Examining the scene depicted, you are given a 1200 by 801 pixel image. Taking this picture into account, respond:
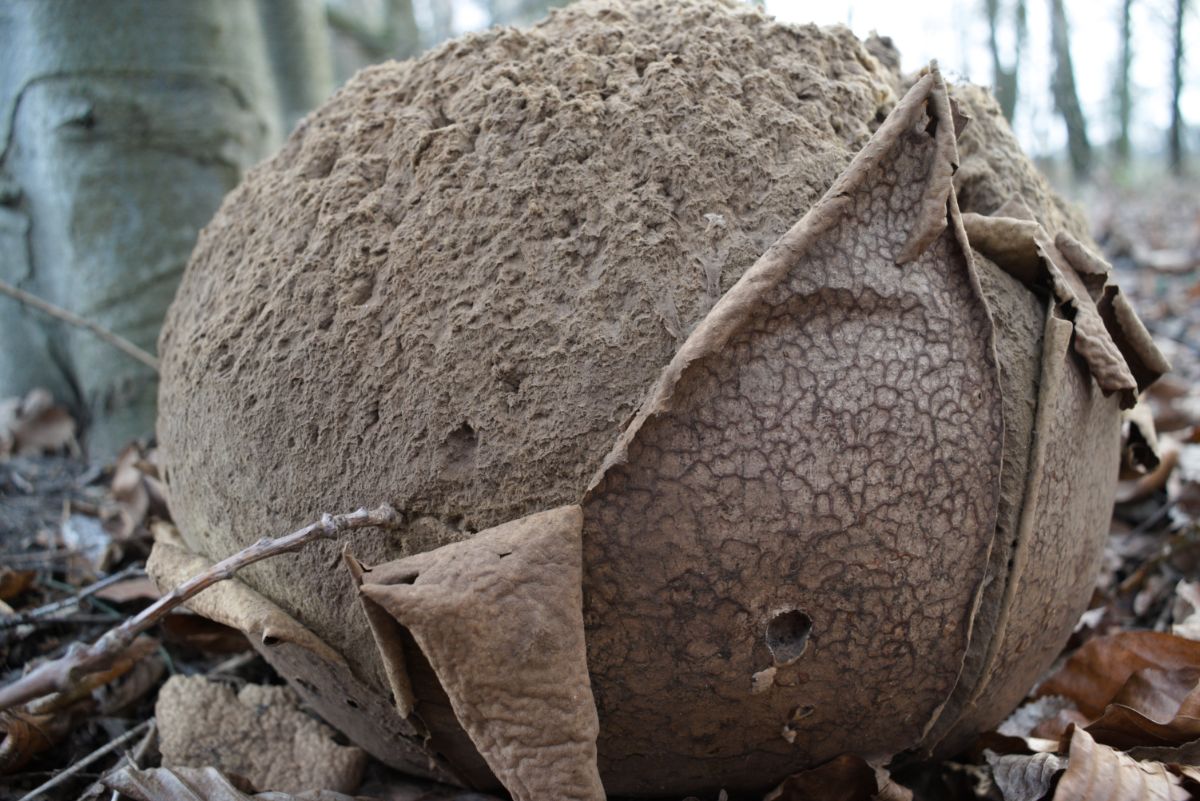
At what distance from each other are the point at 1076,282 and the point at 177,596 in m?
1.50

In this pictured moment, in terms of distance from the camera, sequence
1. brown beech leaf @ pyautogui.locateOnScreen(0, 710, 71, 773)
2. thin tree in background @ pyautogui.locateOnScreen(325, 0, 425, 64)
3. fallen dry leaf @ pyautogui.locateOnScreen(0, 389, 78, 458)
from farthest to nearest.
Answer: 1. thin tree in background @ pyautogui.locateOnScreen(325, 0, 425, 64)
2. fallen dry leaf @ pyautogui.locateOnScreen(0, 389, 78, 458)
3. brown beech leaf @ pyautogui.locateOnScreen(0, 710, 71, 773)

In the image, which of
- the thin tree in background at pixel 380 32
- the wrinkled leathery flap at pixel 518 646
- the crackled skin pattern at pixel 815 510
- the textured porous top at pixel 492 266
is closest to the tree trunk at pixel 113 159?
the textured porous top at pixel 492 266

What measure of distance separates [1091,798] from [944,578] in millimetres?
365

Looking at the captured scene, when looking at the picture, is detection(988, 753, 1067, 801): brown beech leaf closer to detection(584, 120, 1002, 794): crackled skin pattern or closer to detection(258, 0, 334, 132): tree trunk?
detection(584, 120, 1002, 794): crackled skin pattern

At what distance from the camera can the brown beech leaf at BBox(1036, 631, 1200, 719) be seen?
172 cm

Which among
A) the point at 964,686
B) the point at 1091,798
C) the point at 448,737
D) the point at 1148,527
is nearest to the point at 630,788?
the point at 448,737

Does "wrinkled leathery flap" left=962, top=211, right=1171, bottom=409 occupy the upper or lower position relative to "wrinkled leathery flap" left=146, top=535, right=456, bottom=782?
upper

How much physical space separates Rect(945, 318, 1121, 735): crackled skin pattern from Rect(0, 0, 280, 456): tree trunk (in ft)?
9.33

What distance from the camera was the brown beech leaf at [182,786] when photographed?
5.14 feet

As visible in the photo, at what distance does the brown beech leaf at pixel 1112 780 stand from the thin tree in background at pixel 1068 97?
47.3ft

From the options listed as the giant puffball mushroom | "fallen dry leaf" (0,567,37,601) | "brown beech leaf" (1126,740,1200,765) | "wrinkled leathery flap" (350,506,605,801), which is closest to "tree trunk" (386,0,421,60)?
"fallen dry leaf" (0,567,37,601)

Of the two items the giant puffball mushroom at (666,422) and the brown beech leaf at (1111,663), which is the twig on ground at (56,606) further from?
the brown beech leaf at (1111,663)

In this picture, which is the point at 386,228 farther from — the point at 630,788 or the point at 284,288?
the point at 630,788

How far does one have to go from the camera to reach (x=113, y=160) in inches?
125
